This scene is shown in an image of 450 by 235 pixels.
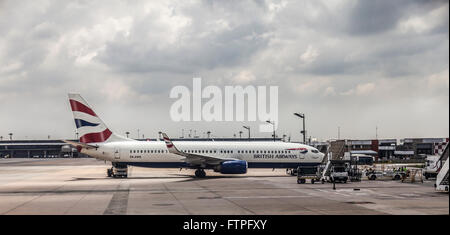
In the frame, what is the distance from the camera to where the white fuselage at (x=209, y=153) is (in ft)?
179

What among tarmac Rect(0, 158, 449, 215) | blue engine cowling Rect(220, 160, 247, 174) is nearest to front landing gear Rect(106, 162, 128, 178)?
blue engine cowling Rect(220, 160, 247, 174)

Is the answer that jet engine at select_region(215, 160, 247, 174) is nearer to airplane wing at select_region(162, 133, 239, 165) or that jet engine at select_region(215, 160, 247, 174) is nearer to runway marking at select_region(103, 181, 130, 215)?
airplane wing at select_region(162, 133, 239, 165)

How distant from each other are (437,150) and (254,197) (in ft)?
88.8

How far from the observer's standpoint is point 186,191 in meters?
37.8

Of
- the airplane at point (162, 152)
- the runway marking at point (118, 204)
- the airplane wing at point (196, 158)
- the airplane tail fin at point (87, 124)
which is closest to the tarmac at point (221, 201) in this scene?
the runway marking at point (118, 204)

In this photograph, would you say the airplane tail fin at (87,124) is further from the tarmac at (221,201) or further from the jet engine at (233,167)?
the tarmac at (221,201)

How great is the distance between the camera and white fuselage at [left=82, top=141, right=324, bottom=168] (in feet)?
179

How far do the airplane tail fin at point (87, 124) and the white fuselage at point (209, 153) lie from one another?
103 centimetres

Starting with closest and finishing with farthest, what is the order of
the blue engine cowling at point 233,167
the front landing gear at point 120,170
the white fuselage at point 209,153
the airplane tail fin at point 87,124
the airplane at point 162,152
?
the blue engine cowling at point 233,167, the airplane at point 162,152, the white fuselage at point 209,153, the front landing gear at point 120,170, the airplane tail fin at point 87,124

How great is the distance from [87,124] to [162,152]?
890cm

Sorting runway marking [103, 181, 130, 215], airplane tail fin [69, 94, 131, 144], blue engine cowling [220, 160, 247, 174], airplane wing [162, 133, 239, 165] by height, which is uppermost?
airplane tail fin [69, 94, 131, 144]

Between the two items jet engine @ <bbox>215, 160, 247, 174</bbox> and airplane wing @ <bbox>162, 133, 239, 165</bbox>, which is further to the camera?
jet engine @ <bbox>215, 160, 247, 174</bbox>
